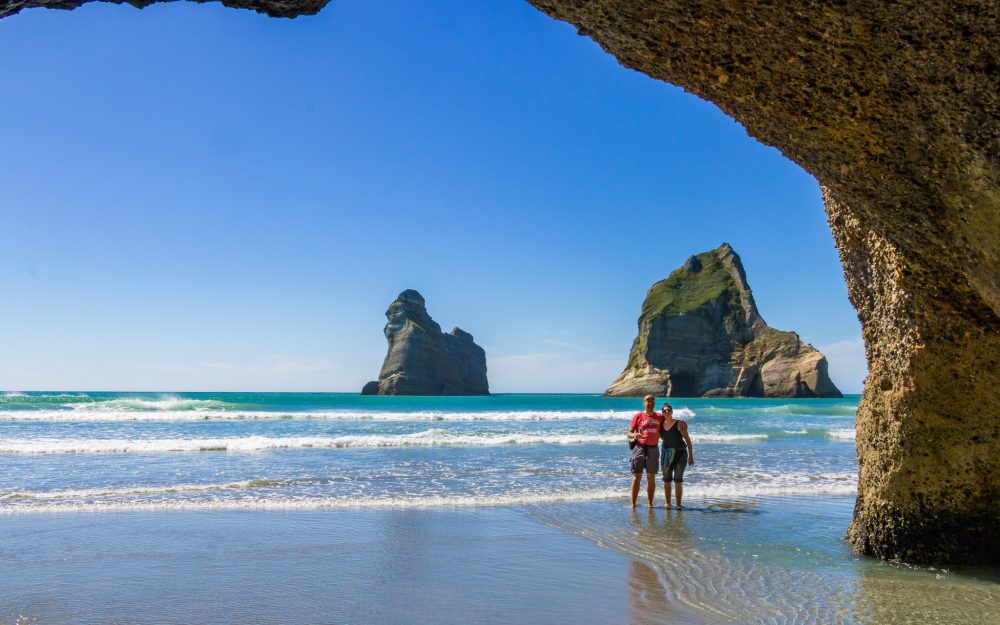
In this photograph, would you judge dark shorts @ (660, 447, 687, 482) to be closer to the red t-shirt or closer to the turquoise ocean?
the red t-shirt

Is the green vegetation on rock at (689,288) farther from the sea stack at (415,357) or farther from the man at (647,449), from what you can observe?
the man at (647,449)

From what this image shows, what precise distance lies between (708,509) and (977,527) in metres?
3.95

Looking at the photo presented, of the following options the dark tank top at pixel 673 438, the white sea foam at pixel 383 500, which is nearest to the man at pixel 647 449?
the dark tank top at pixel 673 438

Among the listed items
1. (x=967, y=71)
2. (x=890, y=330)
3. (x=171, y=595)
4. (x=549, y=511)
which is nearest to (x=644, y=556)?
(x=549, y=511)

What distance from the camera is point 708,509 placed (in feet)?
32.7

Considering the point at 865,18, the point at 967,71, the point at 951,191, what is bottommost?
the point at 951,191

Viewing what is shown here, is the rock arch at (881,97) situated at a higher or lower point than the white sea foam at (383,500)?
higher

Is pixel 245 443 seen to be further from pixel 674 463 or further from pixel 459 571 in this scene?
pixel 459 571

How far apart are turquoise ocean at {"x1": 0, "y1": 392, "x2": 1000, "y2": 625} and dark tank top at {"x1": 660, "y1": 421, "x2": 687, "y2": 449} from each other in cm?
97

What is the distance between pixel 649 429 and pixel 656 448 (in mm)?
310

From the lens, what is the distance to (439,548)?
7387 millimetres

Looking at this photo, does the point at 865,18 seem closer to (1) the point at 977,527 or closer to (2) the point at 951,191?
(2) the point at 951,191

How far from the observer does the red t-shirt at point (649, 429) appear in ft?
32.7

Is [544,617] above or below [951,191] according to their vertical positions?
below
